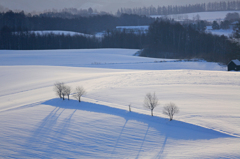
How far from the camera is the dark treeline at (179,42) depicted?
5050 cm

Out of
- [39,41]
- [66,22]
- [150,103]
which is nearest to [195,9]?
[66,22]

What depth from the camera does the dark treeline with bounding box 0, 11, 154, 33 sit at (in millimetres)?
79875

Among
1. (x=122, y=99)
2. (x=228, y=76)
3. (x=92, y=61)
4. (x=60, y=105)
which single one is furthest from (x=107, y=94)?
(x=92, y=61)

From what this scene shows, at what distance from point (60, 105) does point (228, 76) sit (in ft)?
61.2

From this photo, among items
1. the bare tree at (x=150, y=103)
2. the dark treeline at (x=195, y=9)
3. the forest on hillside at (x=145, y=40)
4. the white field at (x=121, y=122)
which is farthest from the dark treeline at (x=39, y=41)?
the dark treeline at (x=195, y=9)

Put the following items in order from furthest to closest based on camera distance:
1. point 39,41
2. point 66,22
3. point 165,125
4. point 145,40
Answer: point 66,22 < point 145,40 < point 39,41 < point 165,125

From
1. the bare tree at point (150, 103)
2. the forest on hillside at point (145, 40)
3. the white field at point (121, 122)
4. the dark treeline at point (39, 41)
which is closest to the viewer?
the white field at point (121, 122)

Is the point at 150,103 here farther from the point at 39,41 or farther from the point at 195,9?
the point at 195,9

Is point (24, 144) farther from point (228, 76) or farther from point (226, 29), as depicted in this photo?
point (226, 29)

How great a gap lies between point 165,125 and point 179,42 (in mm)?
48664

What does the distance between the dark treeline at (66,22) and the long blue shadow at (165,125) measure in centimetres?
6793

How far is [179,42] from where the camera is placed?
186ft

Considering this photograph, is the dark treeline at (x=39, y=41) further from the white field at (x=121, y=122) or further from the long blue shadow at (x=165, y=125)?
the long blue shadow at (x=165, y=125)

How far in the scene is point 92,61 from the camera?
4066cm
